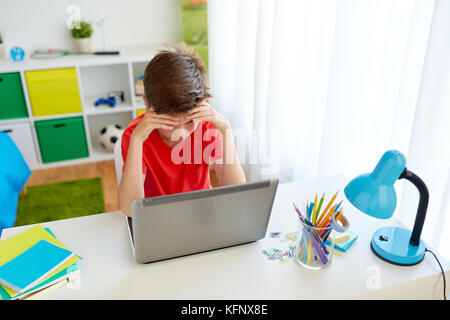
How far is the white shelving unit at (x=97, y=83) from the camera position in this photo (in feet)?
9.31

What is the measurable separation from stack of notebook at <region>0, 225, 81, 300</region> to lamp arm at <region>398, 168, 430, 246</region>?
2.85ft

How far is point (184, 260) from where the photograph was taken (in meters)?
1.10

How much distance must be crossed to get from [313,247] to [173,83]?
2.00 ft

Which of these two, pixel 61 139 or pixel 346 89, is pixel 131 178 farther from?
pixel 61 139

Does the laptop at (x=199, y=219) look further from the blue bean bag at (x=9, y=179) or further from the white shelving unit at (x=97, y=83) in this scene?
the white shelving unit at (x=97, y=83)

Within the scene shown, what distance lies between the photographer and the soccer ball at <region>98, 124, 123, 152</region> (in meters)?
3.20

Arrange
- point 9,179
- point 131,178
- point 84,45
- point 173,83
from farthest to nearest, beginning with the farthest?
point 84,45 → point 9,179 → point 131,178 → point 173,83

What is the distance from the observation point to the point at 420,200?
1056 millimetres

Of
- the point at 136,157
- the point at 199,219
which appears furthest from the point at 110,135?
the point at 199,219

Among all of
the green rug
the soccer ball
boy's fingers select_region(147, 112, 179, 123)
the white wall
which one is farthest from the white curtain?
the soccer ball

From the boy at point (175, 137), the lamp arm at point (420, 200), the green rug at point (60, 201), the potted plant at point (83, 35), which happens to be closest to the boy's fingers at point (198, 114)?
the boy at point (175, 137)

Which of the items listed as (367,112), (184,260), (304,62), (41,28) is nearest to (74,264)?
(184,260)

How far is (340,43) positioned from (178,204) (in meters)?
0.95
